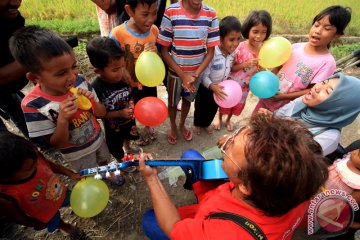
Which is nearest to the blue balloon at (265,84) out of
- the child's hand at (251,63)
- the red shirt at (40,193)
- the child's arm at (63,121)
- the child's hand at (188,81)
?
the child's hand at (251,63)

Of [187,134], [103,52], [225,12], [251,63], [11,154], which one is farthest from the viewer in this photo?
[225,12]

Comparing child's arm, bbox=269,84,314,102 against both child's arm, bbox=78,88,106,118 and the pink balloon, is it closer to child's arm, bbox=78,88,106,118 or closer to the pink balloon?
the pink balloon

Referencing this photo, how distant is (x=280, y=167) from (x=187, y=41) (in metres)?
1.82

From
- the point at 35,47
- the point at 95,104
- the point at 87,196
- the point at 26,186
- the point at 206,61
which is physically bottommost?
the point at 87,196

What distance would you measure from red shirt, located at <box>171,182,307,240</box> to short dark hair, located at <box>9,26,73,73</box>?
1.31m

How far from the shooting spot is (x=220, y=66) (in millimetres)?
2738

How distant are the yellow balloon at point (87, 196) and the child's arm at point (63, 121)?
34cm

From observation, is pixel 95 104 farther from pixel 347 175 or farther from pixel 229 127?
pixel 229 127

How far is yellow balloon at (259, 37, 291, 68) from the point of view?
243cm

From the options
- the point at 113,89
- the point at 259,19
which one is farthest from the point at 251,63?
the point at 113,89

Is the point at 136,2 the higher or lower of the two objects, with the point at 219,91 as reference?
higher

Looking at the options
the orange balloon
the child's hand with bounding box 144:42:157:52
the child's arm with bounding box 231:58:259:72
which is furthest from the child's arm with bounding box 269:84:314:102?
the child's hand with bounding box 144:42:157:52

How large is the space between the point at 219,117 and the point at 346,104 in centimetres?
180

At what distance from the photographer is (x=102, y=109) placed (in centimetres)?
196
